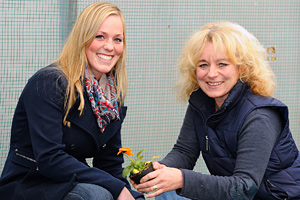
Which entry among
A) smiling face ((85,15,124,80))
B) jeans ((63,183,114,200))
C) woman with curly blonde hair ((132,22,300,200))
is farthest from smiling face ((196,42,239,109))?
jeans ((63,183,114,200))

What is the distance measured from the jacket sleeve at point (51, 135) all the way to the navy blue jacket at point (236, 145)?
0.47 meters

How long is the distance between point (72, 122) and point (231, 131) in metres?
0.70

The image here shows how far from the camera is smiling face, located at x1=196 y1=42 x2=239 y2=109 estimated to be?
6.80ft

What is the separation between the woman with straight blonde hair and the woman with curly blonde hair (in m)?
0.28

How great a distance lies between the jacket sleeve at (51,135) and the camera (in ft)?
6.27

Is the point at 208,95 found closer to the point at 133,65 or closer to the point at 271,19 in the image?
the point at 133,65

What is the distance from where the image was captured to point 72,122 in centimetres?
202

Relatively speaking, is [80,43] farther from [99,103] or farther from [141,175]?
[141,175]

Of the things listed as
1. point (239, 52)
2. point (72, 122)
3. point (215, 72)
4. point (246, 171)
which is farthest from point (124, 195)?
point (239, 52)

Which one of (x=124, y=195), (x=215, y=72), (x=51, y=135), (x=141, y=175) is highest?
(x=215, y=72)

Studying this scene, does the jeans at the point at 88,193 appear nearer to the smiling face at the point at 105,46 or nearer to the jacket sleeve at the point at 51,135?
the jacket sleeve at the point at 51,135

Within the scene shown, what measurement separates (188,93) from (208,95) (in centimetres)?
24

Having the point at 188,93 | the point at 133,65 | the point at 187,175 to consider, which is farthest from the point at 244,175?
the point at 133,65

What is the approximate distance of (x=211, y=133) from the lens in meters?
2.08
